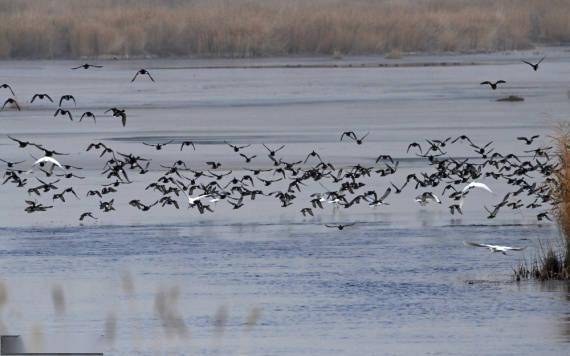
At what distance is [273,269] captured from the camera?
43.8 feet

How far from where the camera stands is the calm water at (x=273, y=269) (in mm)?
10539

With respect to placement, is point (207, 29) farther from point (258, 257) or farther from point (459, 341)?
point (459, 341)

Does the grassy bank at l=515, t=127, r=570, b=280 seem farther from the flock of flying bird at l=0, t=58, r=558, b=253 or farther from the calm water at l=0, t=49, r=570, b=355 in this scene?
the flock of flying bird at l=0, t=58, r=558, b=253

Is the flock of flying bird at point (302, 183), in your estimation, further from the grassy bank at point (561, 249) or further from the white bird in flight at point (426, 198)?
the grassy bank at point (561, 249)

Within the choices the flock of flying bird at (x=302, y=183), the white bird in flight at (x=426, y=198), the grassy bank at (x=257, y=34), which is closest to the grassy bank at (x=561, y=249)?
the flock of flying bird at (x=302, y=183)

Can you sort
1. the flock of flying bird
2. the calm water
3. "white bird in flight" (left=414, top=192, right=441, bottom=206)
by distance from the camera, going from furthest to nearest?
the flock of flying bird → "white bird in flight" (left=414, top=192, right=441, bottom=206) → the calm water

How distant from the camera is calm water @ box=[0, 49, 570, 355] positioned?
10.5m

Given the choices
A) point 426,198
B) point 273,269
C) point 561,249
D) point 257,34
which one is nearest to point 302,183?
point 426,198

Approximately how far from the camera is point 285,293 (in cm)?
1221

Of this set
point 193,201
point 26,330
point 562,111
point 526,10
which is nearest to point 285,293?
point 26,330

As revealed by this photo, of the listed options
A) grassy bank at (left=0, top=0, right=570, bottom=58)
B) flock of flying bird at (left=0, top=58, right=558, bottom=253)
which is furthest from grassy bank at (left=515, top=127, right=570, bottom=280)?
grassy bank at (left=0, top=0, right=570, bottom=58)

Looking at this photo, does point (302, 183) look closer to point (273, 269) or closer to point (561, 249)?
point (273, 269)

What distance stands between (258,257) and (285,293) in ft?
5.93

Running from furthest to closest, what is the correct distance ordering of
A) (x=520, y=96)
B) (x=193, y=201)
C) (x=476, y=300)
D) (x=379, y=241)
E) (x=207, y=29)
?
(x=207, y=29) → (x=520, y=96) → (x=193, y=201) → (x=379, y=241) → (x=476, y=300)
